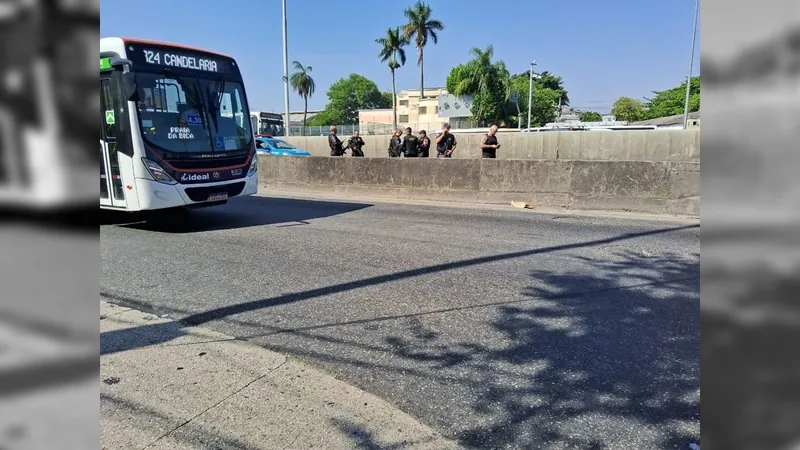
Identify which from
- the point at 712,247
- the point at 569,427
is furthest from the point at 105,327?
the point at 712,247

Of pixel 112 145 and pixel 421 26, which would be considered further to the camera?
pixel 421 26

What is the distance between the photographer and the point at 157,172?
8.62 meters

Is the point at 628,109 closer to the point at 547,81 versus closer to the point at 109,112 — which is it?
the point at 547,81

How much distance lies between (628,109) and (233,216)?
88.3 metres

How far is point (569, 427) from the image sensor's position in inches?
115

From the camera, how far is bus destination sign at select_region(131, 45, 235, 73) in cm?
865

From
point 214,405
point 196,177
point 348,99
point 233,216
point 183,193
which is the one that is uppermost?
point 348,99

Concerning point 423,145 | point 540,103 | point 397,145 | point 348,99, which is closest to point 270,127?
point 397,145

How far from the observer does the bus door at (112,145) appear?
27.6 feet

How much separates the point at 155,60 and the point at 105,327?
599cm

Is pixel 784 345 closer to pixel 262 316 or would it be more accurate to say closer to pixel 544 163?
pixel 262 316

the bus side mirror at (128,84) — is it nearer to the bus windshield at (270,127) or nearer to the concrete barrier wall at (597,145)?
the concrete barrier wall at (597,145)

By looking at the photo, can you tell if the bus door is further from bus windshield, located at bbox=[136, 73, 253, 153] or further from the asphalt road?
the asphalt road

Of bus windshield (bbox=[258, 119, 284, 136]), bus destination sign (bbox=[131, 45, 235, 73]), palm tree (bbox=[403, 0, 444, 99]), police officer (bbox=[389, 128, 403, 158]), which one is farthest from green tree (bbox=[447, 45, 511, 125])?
bus destination sign (bbox=[131, 45, 235, 73])
